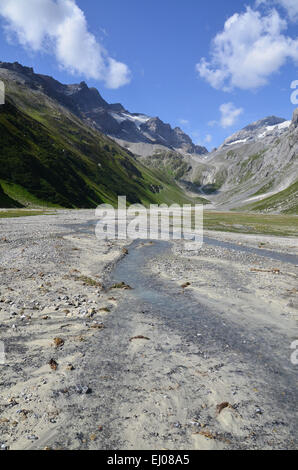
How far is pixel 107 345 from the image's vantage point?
1425 cm

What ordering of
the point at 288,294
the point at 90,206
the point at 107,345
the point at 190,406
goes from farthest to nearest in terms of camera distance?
the point at 90,206 < the point at 288,294 < the point at 107,345 < the point at 190,406

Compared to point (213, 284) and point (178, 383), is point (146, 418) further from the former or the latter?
point (213, 284)

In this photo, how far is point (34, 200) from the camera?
126m

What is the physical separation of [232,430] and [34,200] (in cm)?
13136

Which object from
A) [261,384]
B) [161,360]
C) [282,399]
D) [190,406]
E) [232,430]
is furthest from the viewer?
[161,360]

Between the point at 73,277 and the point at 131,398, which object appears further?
the point at 73,277

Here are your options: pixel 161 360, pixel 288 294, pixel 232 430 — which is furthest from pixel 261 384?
pixel 288 294

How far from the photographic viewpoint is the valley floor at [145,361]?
895 cm

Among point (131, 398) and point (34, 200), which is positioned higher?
point (34, 200)

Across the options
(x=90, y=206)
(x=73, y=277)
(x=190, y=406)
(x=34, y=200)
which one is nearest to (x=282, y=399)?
(x=190, y=406)

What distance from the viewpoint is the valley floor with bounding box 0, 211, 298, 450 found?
29.4ft

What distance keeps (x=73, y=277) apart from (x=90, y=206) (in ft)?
454

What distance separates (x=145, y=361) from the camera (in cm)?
1311
